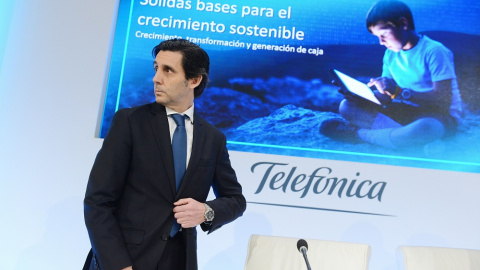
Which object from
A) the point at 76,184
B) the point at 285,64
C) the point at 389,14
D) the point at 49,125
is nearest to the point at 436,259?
the point at 285,64

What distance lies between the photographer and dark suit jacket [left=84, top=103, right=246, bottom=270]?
1470 mm

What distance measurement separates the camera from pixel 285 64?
3.33 metres

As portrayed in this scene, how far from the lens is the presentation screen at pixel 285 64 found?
325 cm

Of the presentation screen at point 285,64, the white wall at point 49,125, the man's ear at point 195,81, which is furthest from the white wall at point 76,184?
the man's ear at point 195,81

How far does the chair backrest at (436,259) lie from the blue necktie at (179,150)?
1179mm

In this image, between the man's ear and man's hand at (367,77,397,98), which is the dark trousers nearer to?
the man's ear

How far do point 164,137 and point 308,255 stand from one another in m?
1.01

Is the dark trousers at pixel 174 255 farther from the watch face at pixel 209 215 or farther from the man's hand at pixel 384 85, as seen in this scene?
the man's hand at pixel 384 85

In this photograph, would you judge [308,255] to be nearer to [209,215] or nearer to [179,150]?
[209,215]

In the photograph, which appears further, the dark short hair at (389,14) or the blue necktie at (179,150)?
the dark short hair at (389,14)

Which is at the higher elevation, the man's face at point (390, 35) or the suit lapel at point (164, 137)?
the man's face at point (390, 35)

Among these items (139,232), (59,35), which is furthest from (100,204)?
(59,35)

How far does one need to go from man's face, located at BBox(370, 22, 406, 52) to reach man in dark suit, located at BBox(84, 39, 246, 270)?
Answer: 2047 mm

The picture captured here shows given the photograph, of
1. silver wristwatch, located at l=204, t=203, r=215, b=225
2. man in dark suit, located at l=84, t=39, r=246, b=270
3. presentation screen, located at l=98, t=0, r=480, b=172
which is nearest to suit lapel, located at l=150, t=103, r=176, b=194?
man in dark suit, located at l=84, t=39, r=246, b=270
